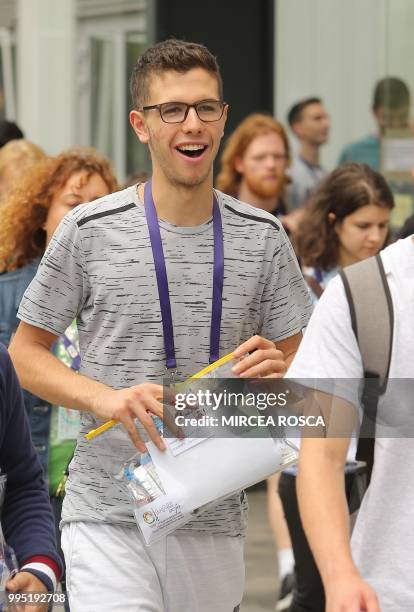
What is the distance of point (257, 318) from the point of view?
420 cm

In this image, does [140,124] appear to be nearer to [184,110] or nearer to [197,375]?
[184,110]

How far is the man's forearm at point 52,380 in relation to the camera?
13.0 feet

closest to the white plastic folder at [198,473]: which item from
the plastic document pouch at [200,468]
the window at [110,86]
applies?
the plastic document pouch at [200,468]

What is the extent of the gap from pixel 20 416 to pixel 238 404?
607 millimetres

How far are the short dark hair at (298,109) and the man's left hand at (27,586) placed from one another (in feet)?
27.5

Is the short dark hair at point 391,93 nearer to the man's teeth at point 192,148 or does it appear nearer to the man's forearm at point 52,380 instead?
the man's teeth at point 192,148

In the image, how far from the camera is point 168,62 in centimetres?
412

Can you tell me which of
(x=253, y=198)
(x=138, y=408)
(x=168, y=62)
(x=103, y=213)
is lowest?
(x=253, y=198)

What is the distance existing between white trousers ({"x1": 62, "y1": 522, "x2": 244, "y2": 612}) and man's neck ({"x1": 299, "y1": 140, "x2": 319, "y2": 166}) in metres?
7.15

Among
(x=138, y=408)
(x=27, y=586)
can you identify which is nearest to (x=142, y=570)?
(x=138, y=408)

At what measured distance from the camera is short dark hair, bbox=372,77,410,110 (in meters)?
9.60

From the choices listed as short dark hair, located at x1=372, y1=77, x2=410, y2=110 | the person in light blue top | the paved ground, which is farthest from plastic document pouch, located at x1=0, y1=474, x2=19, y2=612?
short dark hair, located at x1=372, y1=77, x2=410, y2=110

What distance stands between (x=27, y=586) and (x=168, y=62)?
1574 millimetres

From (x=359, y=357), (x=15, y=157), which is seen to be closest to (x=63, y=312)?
(x=359, y=357)
